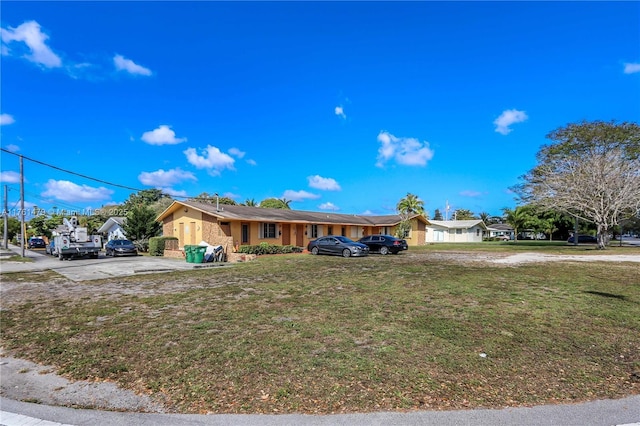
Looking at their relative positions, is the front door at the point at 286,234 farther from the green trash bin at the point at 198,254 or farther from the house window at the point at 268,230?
the green trash bin at the point at 198,254

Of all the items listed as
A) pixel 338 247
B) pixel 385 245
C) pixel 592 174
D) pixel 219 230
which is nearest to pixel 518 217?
pixel 592 174

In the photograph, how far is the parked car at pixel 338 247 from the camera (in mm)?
22578

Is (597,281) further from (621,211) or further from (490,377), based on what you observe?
(621,211)

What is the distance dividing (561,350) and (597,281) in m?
8.08

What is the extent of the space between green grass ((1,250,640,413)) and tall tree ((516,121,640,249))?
82.7 feet

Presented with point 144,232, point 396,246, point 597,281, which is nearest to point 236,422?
point 597,281

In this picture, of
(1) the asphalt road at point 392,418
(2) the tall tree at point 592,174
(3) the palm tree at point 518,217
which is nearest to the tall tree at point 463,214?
(3) the palm tree at point 518,217

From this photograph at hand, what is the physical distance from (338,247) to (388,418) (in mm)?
19870

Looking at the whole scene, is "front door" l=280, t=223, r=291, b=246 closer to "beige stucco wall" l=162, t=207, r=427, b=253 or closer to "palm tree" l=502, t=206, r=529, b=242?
"beige stucco wall" l=162, t=207, r=427, b=253

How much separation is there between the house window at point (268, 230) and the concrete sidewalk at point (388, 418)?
78.7ft

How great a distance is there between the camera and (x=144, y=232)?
110 feet

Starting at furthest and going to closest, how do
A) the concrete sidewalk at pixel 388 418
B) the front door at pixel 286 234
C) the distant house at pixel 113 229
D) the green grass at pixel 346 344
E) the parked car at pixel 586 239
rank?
the parked car at pixel 586 239, the distant house at pixel 113 229, the front door at pixel 286 234, the green grass at pixel 346 344, the concrete sidewalk at pixel 388 418

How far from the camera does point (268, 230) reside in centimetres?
2820

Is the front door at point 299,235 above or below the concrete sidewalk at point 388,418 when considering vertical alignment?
above
